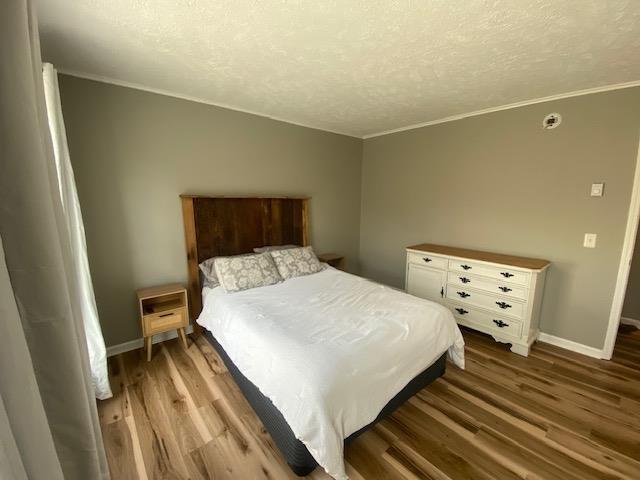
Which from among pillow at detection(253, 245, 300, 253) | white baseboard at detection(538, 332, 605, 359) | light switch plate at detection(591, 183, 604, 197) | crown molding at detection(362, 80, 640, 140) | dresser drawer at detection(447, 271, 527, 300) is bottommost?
white baseboard at detection(538, 332, 605, 359)

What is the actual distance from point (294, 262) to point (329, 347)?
1.44m

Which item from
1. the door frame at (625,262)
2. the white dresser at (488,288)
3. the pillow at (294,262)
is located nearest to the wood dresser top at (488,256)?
the white dresser at (488,288)

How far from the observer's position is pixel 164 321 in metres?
2.37

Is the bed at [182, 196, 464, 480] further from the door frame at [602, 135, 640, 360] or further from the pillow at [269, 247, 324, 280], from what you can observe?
the door frame at [602, 135, 640, 360]

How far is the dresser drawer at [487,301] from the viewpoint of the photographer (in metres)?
2.46

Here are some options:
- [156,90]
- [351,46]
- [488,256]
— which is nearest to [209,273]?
[156,90]

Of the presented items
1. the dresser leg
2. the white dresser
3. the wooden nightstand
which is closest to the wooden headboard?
the wooden nightstand

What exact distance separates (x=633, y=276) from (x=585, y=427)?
2.33m

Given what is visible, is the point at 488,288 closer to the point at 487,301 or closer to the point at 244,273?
the point at 487,301

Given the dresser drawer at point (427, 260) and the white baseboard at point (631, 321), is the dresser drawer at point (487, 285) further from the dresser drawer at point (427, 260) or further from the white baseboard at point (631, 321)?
the white baseboard at point (631, 321)

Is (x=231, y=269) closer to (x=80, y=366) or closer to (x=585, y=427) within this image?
(x=80, y=366)

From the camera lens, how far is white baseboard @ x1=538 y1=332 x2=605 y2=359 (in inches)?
95.5

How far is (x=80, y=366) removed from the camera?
66 cm

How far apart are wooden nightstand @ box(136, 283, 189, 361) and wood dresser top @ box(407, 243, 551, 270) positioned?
2479mm
